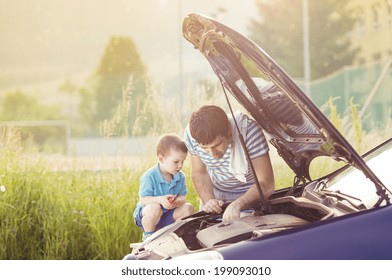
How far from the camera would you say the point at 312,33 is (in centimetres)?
763

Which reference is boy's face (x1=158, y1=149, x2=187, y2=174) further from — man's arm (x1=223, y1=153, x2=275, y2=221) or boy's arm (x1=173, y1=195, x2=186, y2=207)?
man's arm (x1=223, y1=153, x2=275, y2=221)

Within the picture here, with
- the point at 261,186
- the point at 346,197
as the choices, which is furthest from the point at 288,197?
the point at 346,197

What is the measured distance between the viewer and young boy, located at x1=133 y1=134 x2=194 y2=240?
345cm

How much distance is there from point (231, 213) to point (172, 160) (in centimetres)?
76

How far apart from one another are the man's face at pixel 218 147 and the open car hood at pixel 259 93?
0.17 m

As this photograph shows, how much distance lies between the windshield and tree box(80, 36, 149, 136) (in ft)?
9.24

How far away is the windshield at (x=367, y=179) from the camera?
8.18 feet

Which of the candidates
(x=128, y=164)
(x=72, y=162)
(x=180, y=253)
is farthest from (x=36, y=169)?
(x=180, y=253)

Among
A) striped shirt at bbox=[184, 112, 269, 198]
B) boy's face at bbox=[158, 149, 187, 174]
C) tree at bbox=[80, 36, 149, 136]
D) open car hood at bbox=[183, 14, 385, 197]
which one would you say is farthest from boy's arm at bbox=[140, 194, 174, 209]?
tree at bbox=[80, 36, 149, 136]

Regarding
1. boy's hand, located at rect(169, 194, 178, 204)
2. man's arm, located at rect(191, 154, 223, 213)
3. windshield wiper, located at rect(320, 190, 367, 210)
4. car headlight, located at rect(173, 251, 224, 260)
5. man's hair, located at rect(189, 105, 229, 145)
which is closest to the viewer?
car headlight, located at rect(173, 251, 224, 260)

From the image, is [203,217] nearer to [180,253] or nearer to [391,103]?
[180,253]

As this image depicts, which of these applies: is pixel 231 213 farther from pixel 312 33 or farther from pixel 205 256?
pixel 312 33

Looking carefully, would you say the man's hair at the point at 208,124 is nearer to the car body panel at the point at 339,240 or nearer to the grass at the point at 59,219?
the car body panel at the point at 339,240

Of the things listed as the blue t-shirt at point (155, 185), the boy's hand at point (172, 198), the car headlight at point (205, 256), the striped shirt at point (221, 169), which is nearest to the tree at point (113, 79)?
the blue t-shirt at point (155, 185)
